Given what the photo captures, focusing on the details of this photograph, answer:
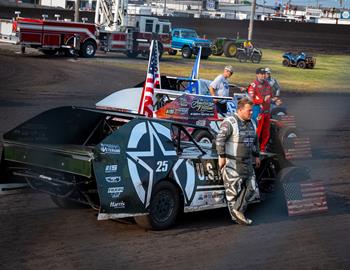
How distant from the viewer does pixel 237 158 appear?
7965 millimetres

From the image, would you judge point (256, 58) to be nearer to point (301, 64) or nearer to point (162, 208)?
point (301, 64)

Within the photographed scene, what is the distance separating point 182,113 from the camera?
1214cm

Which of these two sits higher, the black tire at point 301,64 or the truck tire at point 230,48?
the truck tire at point 230,48

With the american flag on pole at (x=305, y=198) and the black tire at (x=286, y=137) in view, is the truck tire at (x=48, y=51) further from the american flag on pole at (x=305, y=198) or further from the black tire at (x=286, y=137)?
the american flag on pole at (x=305, y=198)

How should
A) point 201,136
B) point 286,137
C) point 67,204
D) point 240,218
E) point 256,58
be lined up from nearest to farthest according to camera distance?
point 240,218, point 67,204, point 201,136, point 286,137, point 256,58

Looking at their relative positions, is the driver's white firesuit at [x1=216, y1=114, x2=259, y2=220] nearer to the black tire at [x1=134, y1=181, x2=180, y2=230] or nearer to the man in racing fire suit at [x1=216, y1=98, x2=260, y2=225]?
the man in racing fire suit at [x1=216, y1=98, x2=260, y2=225]

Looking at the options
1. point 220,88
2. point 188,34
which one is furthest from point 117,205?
point 188,34

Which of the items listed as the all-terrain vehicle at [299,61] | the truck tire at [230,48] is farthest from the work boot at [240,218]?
the truck tire at [230,48]

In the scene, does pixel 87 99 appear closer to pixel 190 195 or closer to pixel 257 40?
pixel 190 195

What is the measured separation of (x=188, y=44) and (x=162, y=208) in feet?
114

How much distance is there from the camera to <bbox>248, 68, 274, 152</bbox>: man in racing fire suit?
40.1 ft

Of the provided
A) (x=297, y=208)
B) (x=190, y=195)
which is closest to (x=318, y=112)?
(x=297, y=208)

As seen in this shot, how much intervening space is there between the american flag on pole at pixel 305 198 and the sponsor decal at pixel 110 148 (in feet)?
9.09

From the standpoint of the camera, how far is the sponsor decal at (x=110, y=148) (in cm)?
695
